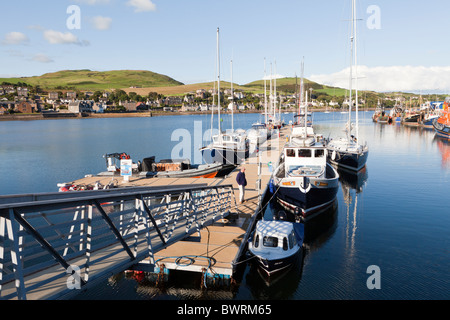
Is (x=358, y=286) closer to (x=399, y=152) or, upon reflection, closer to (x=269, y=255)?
(x=269, y=255)

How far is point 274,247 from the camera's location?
14555 mm

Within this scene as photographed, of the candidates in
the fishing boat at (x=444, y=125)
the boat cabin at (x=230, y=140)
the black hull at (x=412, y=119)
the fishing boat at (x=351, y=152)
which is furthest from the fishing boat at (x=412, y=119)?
the boat cabin at (x=230, y=140)

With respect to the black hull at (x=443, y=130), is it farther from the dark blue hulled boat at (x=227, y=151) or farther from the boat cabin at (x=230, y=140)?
the dark blue hulled boat at (x=227, y=151)

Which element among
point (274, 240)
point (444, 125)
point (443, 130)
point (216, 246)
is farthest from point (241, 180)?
point (444, 125)

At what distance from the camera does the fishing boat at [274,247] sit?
14.0m

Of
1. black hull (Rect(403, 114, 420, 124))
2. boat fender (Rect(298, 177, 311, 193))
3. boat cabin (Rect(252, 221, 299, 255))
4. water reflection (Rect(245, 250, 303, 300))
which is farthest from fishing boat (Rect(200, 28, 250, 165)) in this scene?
black hull (Rect(403, 114, 420, 124))

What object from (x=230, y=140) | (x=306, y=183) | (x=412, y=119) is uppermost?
(x=412, y=119)

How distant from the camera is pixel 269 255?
14023 mm

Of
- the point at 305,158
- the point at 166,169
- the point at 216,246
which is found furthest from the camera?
the point at 166,169

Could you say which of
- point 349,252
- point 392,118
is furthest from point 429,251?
point 392,118

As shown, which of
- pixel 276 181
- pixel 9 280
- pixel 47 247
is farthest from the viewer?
pixel 276 181

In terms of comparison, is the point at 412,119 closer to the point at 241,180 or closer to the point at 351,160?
A: the point at 351,160

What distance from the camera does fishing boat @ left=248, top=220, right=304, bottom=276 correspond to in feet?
45.8
